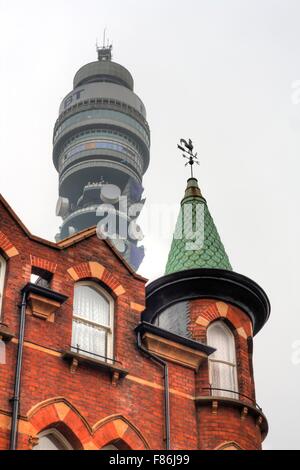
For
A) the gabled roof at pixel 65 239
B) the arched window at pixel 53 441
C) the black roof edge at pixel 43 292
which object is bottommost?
the arched window at pixel 53 441

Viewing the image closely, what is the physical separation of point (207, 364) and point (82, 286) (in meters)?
4.11

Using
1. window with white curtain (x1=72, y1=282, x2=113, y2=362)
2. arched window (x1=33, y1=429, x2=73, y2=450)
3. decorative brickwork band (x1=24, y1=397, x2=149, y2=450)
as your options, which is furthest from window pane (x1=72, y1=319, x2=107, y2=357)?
arched window (x1=33, y1=429, x2=73, y2=450)

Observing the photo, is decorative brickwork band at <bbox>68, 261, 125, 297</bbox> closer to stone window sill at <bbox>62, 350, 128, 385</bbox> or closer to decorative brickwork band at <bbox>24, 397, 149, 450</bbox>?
stone window sill at <bbox>62, 350, 128, 385</bbox>

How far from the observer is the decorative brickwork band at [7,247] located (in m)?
20.4

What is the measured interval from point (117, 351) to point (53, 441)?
302 centimetres

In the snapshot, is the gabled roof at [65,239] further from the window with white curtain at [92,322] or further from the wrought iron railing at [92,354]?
the wrought iron railing at [92,354]

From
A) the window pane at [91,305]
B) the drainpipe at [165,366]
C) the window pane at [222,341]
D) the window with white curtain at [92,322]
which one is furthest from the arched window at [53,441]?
the window pane at [222,341]

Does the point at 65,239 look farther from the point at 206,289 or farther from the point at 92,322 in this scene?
the point at 206,289

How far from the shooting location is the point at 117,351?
20938mm

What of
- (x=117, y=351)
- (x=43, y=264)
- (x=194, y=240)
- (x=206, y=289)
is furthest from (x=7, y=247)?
(x=194, y=240)

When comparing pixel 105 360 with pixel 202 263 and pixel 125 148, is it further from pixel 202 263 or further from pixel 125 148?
pixel 125 148

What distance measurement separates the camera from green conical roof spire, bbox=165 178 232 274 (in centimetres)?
2520

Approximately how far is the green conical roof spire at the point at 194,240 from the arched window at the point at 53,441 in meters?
7.65

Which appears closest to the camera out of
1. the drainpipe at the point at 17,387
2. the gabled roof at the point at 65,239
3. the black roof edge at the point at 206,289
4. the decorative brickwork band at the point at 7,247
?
the drainpipe at the point at 17,387
